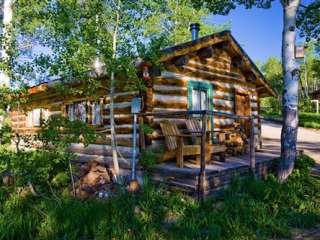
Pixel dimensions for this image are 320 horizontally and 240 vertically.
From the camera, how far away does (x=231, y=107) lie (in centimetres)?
1317

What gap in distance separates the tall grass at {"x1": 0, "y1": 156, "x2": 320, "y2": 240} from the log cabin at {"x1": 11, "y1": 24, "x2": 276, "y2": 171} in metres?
2.03

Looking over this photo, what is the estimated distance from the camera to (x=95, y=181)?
28.7 ft

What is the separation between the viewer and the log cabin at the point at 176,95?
966cm

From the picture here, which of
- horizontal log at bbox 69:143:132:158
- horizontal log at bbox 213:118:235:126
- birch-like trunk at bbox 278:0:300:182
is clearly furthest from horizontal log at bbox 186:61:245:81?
horizontal log at bbox 69:143:132:158

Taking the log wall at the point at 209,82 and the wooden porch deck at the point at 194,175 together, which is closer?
the wooden porch deck at the point at 194,175

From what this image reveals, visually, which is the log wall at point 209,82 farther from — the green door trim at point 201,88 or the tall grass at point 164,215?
the tall grass at point 164,215

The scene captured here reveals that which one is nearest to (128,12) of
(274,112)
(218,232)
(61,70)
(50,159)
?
(61,70)

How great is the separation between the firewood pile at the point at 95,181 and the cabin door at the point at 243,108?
19.5 ft

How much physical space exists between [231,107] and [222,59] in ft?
6.03

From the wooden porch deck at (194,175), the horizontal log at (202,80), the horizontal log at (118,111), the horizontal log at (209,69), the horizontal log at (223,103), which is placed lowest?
the wooden porch deck at (194,175)

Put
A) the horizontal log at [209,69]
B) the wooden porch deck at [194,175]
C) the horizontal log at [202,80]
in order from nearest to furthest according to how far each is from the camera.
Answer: the wooden porch deck at [194,175], the horizontal log at [202,80], the horizontal log at [209,69]

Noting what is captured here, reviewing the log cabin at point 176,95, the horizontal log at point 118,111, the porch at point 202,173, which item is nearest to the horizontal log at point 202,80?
the log cabin at point 176,95

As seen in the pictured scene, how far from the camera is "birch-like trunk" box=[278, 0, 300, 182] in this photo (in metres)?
8.59

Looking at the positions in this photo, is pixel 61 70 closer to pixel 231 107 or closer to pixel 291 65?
pixel 291 65
